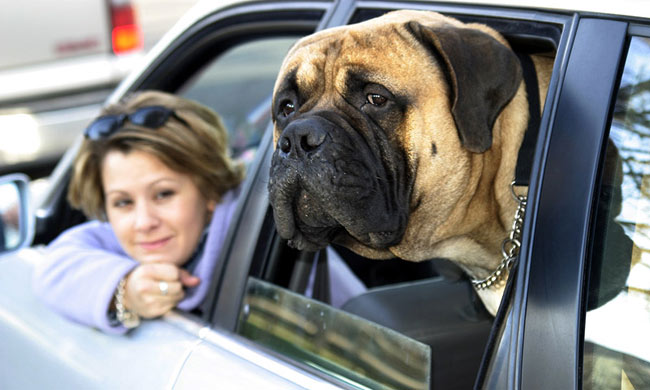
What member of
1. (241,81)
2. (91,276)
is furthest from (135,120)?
(241,81)

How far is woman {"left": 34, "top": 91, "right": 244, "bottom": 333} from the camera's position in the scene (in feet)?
7.72

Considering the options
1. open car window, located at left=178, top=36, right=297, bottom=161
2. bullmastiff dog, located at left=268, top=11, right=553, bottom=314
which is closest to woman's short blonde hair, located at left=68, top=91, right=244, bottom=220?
bullmastiff dog, located at left=268, top=11, right=553, bottom=314

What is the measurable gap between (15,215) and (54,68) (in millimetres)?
3964

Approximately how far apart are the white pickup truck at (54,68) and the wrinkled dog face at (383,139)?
497cm

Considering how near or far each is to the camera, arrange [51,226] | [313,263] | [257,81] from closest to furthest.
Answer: [313,263] → [51,226] → [257,81]

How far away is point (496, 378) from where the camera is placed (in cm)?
150

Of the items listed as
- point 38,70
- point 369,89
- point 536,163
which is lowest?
point 536,163

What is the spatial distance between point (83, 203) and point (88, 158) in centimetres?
17

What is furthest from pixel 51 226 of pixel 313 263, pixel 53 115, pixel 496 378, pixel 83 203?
pixel 53 115

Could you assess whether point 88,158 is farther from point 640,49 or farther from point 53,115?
point 53,115

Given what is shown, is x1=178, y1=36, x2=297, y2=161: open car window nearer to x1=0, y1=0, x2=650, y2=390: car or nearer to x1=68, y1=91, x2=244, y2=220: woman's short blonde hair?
x1=68, y1=91, x2=244, y2=220: woman's short blonde hair

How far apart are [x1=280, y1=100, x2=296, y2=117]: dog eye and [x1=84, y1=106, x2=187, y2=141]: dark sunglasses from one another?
2.18 ft

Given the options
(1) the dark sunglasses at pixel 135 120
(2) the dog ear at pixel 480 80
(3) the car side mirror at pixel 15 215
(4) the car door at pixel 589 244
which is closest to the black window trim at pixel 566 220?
(4) the car door at pixel 589 244

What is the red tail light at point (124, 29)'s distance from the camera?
6.90m
